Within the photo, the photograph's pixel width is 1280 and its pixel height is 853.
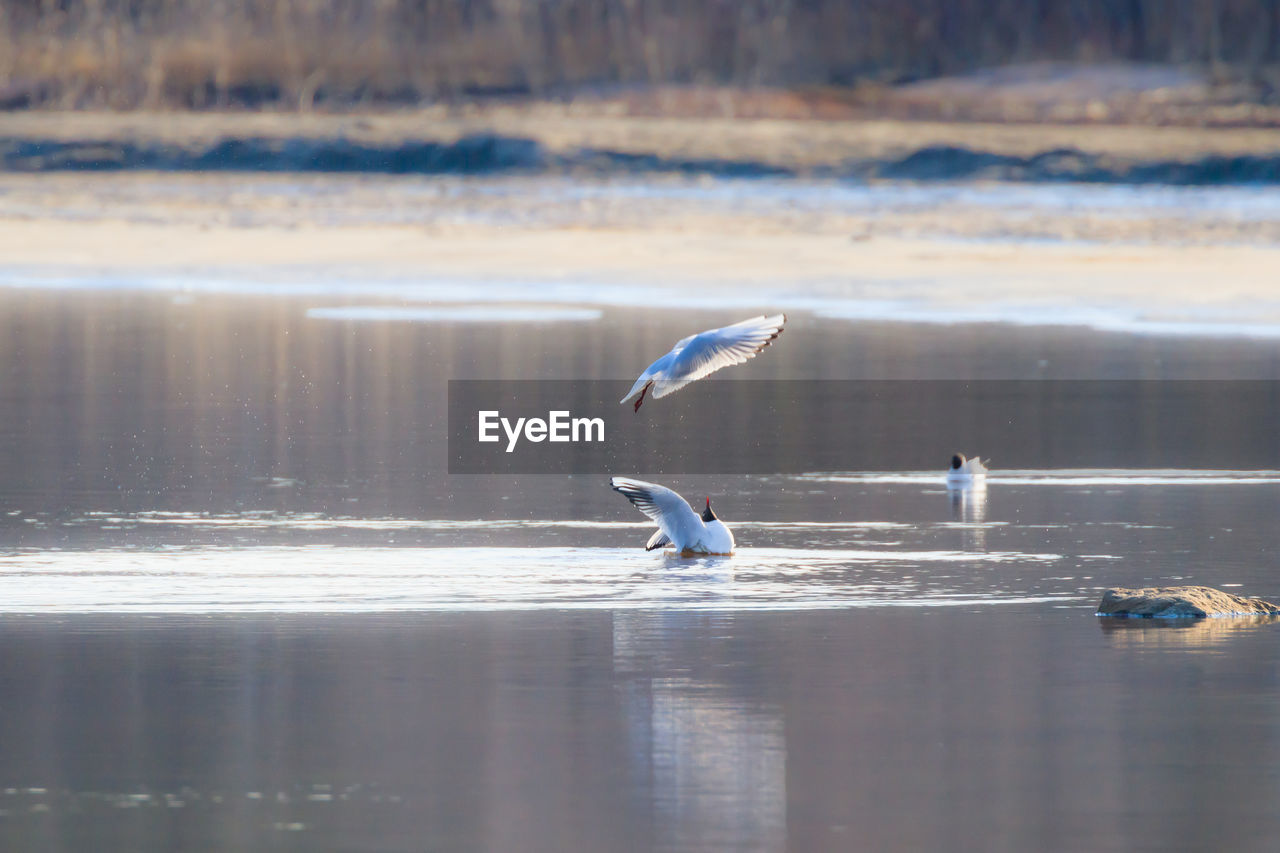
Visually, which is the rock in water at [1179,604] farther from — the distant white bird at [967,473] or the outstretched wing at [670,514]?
the distant white bird at [967,473]

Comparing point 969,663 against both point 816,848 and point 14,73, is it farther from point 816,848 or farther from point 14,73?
point 14,73

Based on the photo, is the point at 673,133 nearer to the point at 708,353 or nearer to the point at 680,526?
the point at 680,526

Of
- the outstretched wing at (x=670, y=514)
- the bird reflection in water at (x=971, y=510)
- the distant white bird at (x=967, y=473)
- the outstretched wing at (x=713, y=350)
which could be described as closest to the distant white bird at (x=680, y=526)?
the outstretched wing at (x=670, y=514)

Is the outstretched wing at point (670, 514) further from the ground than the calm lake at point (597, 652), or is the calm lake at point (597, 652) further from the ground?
the outstretched wing at point (670, 514)

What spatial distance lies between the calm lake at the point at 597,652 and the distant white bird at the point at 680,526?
0.27ft

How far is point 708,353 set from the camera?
31.6ft

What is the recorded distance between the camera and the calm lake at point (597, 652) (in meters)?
6.14

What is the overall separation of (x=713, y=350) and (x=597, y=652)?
6.54 ft

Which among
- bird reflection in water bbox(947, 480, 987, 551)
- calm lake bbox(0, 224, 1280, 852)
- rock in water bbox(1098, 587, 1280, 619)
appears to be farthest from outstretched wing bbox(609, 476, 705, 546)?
rock in water bbox(1098, 587, 1280, 619)

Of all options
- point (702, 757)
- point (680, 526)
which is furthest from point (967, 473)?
point (702, 757)

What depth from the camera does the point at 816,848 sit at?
19.0 feet

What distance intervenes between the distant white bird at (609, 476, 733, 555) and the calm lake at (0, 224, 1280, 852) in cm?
8

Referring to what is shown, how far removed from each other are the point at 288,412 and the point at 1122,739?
29.2 ft

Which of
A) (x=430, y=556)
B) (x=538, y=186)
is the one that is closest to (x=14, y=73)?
(x=538, y=186)
